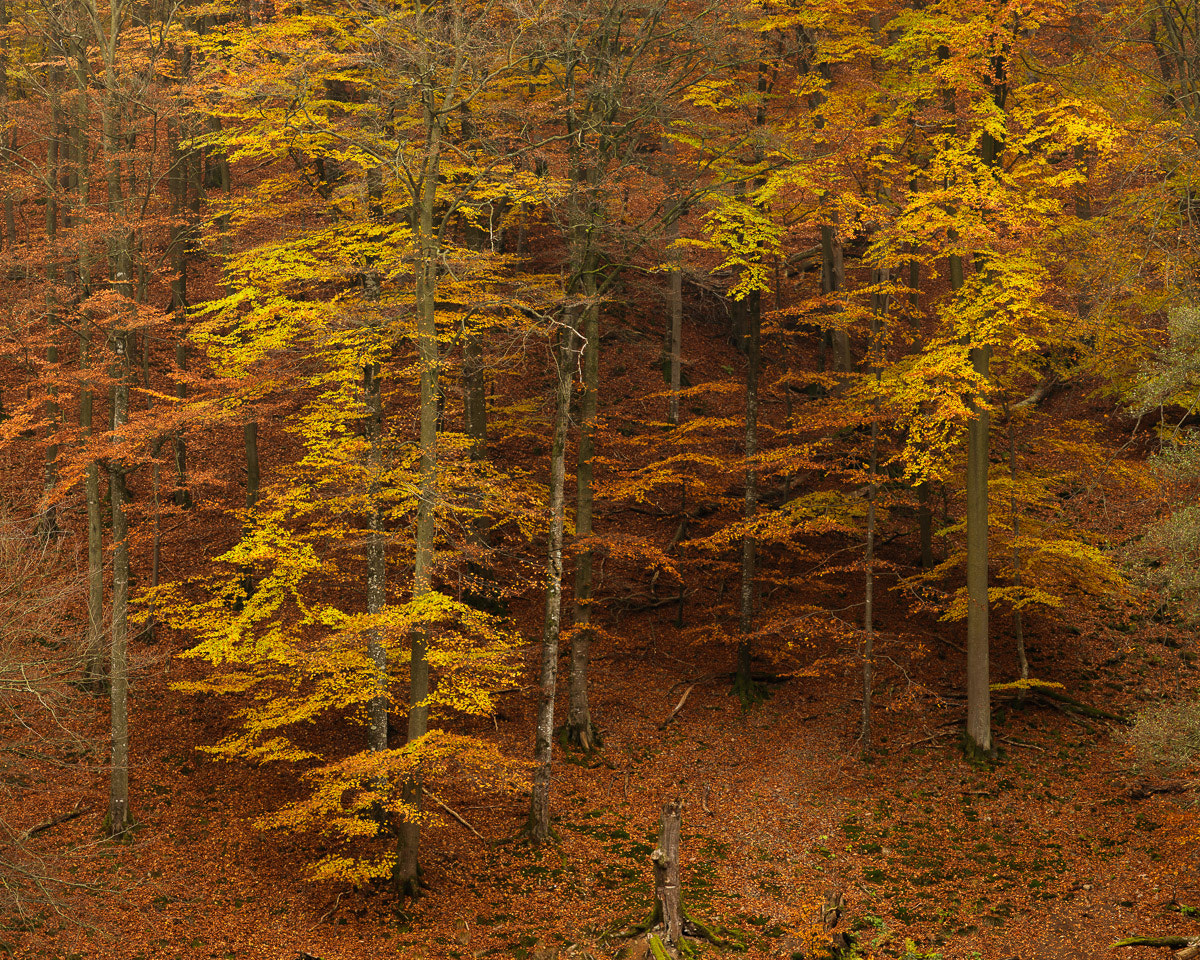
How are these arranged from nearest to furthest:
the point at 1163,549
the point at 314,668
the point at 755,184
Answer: the point at 1163,549 → the point at 314,668 → the point at 755,184

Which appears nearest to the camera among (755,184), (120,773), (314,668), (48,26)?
(314,668)

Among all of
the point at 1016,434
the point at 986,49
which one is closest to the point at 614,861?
the point at 1016,434

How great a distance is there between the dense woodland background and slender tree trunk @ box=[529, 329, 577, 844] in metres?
0.07

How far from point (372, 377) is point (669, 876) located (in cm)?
866

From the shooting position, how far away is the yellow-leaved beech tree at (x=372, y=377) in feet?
43.1

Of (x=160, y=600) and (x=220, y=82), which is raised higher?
(x=220, y=82)

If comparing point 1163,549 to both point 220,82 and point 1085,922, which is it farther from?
point 220,82

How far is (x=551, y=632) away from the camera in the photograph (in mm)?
15164

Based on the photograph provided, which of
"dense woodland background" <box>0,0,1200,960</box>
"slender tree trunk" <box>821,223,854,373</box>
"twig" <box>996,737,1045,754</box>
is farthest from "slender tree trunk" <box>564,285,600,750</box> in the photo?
"slender tree trunk" <box>821,223,854,373</box>

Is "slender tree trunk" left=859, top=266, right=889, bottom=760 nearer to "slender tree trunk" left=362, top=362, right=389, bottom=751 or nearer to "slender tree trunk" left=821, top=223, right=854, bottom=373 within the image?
"slender tree trunk" left=821, top=223, right=854, bottom=373

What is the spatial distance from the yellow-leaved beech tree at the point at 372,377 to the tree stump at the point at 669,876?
2.46m

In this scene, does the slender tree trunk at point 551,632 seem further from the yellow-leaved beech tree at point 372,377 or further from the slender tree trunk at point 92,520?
the slender tree trunk at point 92,520

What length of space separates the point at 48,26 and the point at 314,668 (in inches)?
546

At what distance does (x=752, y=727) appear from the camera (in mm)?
18484
